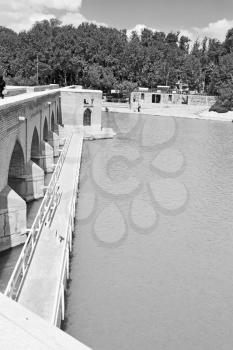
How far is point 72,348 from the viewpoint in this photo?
407 centimetres

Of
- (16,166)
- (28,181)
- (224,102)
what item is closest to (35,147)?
(28,181)

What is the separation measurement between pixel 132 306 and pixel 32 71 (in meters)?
63.6

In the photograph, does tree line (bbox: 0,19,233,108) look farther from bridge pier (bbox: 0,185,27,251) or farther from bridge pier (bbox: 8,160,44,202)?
bridge pier (bbox: 0,185,27,251)

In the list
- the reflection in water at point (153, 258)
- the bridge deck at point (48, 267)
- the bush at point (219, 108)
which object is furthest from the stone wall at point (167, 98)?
the bridge deck at point (48, 267)

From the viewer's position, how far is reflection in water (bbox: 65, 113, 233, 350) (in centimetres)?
1085

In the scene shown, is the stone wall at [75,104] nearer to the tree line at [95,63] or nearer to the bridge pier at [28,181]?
the bridge pier at [28,181]

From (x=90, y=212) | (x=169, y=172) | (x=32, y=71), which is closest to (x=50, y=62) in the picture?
(x=32, y=71)

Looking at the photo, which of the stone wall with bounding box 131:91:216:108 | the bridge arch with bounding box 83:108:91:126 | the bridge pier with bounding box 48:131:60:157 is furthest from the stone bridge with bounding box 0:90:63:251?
the stone wall with bounding box 131:91:216:108

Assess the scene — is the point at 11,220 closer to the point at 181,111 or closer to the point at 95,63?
the point at 181,111

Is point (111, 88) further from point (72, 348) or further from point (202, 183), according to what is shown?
point (72, 348)

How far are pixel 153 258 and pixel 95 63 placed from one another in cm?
6518

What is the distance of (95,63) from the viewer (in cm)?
7556

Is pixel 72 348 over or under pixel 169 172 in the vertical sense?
over

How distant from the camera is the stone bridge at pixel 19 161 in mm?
14297
